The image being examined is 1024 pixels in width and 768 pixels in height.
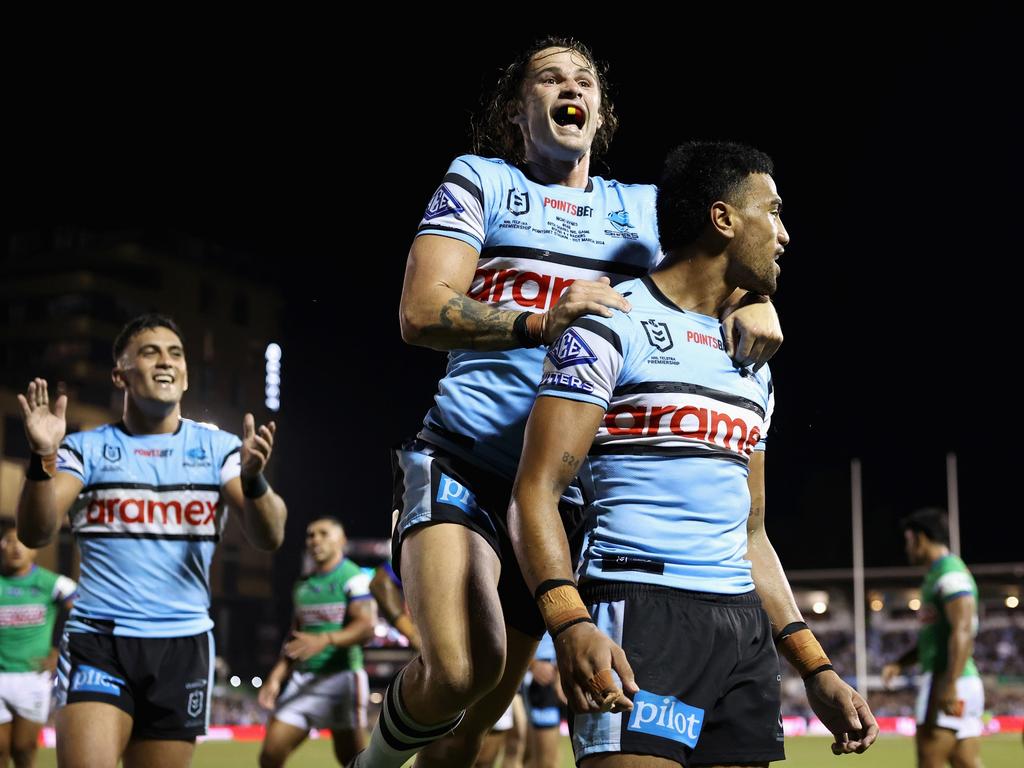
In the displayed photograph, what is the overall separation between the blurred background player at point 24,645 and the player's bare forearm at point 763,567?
9.87 meters

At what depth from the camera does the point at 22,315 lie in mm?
61594

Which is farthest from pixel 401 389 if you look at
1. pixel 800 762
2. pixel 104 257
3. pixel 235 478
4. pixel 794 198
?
pixel 235 478

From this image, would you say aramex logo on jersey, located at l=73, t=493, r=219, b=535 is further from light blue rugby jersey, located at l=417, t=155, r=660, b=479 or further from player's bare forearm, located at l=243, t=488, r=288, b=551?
light blue rugby jersey, located at l=417, t=155, r=660, b=479

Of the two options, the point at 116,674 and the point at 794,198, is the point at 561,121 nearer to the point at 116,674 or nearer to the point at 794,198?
the point at 116,674

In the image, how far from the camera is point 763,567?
414cm

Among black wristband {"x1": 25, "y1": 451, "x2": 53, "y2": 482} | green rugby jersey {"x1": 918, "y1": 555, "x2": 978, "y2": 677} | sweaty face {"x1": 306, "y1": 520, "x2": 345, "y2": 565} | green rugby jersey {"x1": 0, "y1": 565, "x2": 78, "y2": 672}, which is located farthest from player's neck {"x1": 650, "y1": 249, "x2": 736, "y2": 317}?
green rugby jersey {"x1": 0, "y1": 565, "x2": 78, "y2": 672}

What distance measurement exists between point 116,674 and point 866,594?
53.4 meters

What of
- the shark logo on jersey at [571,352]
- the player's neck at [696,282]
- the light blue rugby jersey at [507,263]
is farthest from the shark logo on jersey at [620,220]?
the shark logo on jersey at [571,352]

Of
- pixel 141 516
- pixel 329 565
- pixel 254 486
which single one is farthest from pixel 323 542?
pixel 254 486

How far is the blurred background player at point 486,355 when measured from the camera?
4.09 meters

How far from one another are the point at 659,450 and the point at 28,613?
11.1 m

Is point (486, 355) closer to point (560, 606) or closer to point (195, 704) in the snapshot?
point (560, 606)

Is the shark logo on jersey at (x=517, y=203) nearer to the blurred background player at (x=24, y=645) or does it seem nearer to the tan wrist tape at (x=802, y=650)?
the tan wrist tape at (x=802, y=650)

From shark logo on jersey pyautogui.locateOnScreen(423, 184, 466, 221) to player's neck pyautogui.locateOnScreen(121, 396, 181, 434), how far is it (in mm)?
2561
